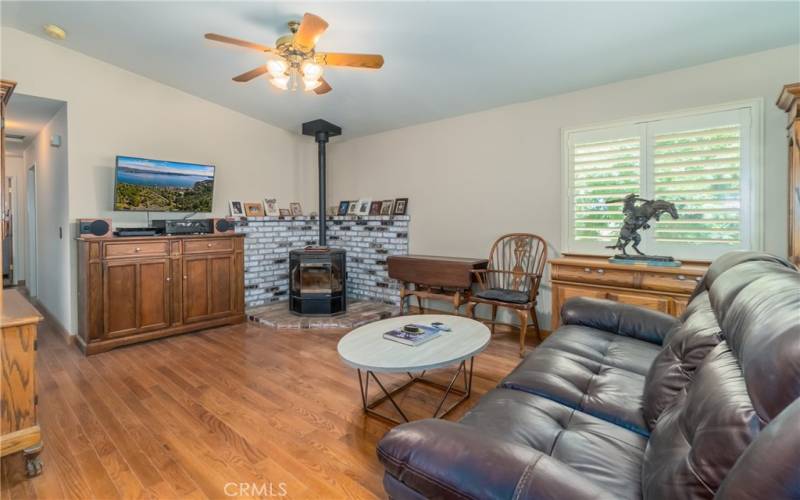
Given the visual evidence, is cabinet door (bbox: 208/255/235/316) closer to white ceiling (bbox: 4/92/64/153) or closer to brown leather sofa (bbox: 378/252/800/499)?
white ceiling (bbox: 4/92/64/153)

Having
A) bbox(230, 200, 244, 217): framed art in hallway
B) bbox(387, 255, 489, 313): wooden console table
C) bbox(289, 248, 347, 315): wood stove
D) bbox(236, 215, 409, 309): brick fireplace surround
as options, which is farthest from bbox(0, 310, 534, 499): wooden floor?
bbox(230, 200, 244, 217): framed art in hallway

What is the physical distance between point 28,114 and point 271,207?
2472 mm

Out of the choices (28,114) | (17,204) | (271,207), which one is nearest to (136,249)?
(271,207)

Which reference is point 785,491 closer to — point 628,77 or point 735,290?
point 735,290

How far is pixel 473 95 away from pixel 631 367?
2.80m

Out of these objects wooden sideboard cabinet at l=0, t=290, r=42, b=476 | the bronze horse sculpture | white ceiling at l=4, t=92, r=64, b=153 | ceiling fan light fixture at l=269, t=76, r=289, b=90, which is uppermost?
white ceiling at l=4, t=92, r=64, b=153

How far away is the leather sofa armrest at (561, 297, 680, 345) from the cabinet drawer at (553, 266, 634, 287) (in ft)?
2.24

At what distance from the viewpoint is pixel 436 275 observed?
4008 millimetres

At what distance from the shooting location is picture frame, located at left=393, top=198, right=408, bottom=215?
471 cm

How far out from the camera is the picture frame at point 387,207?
4.84 meters

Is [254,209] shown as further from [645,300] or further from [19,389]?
[645,300]

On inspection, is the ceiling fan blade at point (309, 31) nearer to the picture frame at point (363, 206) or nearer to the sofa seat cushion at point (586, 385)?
the sofa seat cushion at point (586, 385)

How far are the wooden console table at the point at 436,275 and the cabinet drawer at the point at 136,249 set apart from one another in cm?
230

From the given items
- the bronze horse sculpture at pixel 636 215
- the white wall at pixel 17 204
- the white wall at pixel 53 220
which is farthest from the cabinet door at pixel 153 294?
the white wall at pixel 17 204
